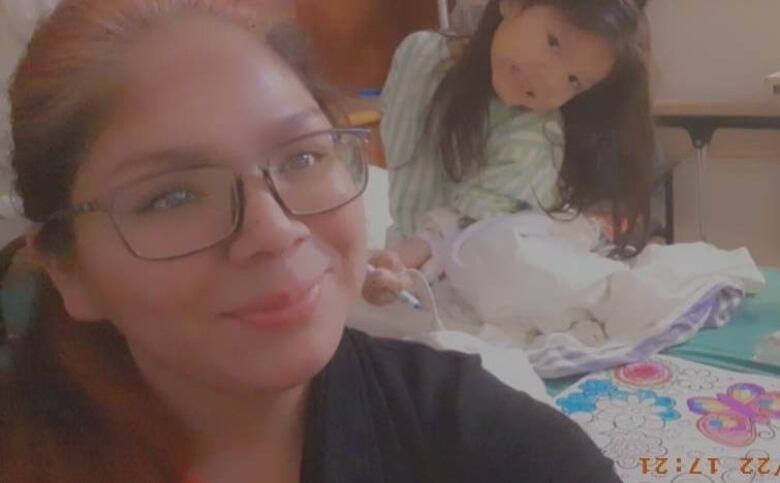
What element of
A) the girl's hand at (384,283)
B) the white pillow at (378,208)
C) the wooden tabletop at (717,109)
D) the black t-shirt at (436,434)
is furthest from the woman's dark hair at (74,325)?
the wooden tabletop at (717,109)

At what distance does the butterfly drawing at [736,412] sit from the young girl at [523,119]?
0.40 metres

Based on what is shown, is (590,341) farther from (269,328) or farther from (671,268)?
(269,328)

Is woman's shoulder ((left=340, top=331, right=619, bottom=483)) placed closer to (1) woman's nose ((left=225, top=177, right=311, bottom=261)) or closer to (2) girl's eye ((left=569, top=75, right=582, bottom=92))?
(1) woman's nose ((left=225, top=177, right=311, bottom=261))

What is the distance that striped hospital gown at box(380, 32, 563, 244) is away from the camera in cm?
154

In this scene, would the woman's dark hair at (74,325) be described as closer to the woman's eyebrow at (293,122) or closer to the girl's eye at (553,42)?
the woman's eyebrow at (293,122)

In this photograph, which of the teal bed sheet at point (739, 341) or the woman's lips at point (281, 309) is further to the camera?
the teal bed sheet at point (739, 341)

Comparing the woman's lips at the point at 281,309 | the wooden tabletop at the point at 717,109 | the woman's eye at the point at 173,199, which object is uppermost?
the woman's eye at the point at 173,199

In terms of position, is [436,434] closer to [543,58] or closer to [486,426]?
[486,426]

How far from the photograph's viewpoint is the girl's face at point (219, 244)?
0.67 m

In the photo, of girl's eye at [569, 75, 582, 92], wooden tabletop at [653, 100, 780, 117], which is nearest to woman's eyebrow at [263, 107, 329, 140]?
girl's eye at [569, 75, 582, 92]

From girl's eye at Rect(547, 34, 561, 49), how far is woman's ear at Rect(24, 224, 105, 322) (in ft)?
2.78

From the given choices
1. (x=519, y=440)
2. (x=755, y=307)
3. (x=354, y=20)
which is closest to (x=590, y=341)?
(x=755, y=307)

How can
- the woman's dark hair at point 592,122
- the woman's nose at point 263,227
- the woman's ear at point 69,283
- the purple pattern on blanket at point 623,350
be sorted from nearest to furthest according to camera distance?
1. the woman's nose at point 263,227
2. the woman's ear at point 69,283
3. the purple pattern on blanket at point 623,350
4. the woman's dark hair at point 592,122

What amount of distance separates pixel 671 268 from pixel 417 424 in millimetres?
892
